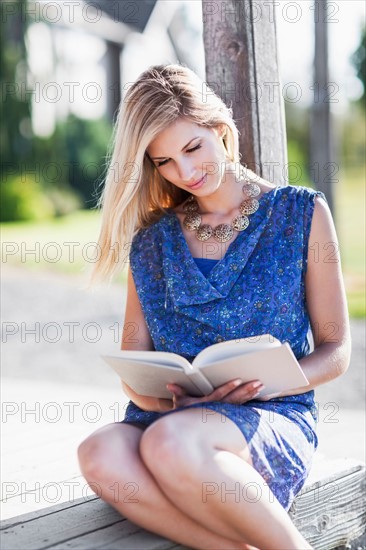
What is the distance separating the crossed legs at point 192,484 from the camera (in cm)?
202

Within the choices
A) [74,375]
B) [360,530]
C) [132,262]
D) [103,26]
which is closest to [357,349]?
[74,375]

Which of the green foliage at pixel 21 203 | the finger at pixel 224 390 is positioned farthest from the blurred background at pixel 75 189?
the finger at pixel 224 390

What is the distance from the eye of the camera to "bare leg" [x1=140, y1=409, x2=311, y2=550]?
2.01 m

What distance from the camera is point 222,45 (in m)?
2.90

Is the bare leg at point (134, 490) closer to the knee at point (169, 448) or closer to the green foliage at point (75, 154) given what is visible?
the knee at point (169, 448)

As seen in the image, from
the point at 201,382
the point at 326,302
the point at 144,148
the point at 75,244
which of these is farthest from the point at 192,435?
the point at 75,244

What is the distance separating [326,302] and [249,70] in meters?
0.89

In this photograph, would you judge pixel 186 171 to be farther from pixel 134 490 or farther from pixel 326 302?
pixel 134 490

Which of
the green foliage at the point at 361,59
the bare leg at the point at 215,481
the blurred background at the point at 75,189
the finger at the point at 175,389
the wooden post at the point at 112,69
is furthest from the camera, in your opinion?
the wooden post at the point at 112,69

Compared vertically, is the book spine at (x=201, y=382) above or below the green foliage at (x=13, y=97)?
below

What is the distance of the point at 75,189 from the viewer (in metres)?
20.9

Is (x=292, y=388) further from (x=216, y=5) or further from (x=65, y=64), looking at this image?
(x=65, y=64)

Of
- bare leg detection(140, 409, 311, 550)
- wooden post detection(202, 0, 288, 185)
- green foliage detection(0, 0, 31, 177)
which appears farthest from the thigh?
green foliage detection(0, 0, 31, 177)

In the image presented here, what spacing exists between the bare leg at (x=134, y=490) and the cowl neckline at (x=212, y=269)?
0.48 meters
